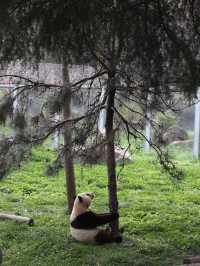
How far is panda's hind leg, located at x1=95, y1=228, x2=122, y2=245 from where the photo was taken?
7293mm

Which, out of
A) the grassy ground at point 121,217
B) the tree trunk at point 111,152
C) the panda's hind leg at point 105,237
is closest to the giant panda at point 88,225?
the panda's hind leg at point 105,237

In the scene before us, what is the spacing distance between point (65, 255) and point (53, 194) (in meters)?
4.05

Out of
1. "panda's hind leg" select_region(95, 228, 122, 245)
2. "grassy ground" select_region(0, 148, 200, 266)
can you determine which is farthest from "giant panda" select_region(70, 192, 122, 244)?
"grassy ground" select_region(0, 148, 200, 266)

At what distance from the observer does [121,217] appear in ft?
29.5

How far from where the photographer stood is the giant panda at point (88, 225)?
7.29 meters

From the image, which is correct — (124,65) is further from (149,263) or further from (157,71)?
(149,263)

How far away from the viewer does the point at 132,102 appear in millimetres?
7566

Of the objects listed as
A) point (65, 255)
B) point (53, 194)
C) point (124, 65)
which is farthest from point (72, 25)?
point (53, 194)

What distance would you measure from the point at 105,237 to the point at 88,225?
0.26 m

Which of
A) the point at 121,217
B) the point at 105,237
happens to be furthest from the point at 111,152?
the point at 121,217

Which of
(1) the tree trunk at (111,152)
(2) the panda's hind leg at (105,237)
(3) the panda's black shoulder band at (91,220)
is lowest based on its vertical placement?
(2) the panda's hind leg at (105,237)

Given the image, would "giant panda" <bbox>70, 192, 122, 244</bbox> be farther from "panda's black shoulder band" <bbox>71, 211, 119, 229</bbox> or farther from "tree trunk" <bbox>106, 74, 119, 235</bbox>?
"tree trunk" <bbox>106, 74, 119, 235</bbox>

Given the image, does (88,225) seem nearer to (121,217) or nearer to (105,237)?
(105,237)

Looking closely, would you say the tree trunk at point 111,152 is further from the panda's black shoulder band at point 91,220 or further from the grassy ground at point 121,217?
the grassy ground at point 121,217
